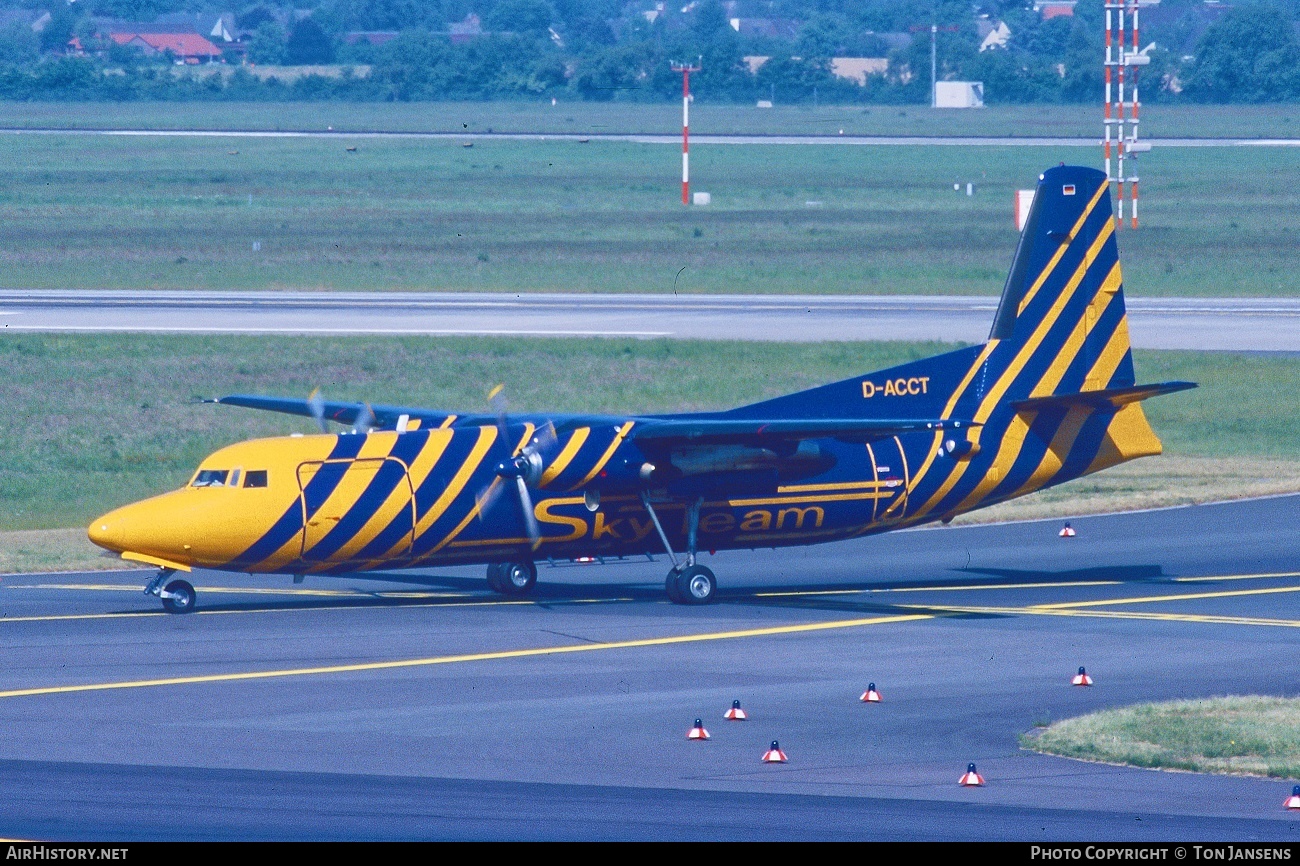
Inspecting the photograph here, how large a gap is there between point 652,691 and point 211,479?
27.0 ft

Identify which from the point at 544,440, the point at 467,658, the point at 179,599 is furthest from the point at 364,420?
the point at 467,658

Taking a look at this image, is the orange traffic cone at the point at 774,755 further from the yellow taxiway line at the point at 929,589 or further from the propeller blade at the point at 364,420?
the propeller blade at the point at 364,420

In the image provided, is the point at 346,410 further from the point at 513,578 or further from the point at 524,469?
the point at 524,469

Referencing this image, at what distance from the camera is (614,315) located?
2501 inches

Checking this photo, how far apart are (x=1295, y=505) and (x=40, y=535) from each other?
24718mm

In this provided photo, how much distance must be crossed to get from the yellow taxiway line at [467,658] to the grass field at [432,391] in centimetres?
1305

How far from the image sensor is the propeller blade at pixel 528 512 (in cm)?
2728

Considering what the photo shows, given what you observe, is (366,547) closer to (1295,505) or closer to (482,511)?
(482,511)

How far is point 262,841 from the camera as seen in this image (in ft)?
47.5

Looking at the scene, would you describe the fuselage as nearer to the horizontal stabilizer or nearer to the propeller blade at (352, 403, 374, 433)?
the horizontal stabilizer

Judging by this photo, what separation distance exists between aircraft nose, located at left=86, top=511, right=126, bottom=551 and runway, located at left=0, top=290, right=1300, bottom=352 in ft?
106

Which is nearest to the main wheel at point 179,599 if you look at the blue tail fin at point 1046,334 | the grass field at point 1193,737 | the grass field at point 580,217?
the blue tail fin at point 1046,334

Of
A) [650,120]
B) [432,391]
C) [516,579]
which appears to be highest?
[650,120]

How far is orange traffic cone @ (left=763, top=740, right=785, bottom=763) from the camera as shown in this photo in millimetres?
18312
